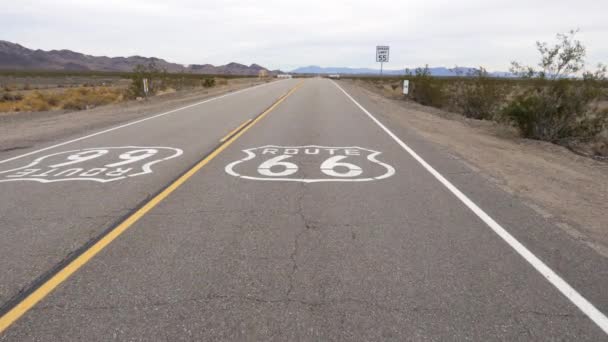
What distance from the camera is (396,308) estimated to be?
128 inches

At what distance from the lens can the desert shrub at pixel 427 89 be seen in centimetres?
2723

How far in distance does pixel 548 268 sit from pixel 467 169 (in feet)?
14.1

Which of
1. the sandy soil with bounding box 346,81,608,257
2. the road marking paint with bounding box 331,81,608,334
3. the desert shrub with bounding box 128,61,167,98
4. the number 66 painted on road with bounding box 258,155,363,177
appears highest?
the desert shrub with bounding box 128,61,167,98

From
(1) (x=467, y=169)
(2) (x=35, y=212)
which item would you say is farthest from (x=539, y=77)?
(2) (x=35, y=212)

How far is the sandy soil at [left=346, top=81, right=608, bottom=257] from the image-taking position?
5.30 m

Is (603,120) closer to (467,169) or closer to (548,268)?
(467,169)

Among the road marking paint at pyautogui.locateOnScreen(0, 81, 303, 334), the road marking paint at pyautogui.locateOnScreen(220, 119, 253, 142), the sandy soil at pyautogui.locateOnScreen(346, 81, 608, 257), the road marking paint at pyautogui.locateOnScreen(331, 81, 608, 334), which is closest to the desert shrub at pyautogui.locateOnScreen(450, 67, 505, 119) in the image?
the sandy soil at pyautogui.locateOnScreen(346, 81, 608, 257)

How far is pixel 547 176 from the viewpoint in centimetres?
780

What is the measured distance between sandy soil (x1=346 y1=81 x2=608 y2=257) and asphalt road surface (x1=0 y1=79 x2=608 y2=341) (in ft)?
1.25

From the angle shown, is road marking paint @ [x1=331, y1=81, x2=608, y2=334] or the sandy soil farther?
the sandy soil

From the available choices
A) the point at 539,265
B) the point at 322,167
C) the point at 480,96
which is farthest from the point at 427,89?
the point at 539,265

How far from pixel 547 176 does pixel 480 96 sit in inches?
568

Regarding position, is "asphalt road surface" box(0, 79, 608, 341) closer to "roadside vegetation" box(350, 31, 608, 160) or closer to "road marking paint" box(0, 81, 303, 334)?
"road marking paint" box(0, 81, 303, 334)

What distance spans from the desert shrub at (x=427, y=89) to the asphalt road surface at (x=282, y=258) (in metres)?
20.8
